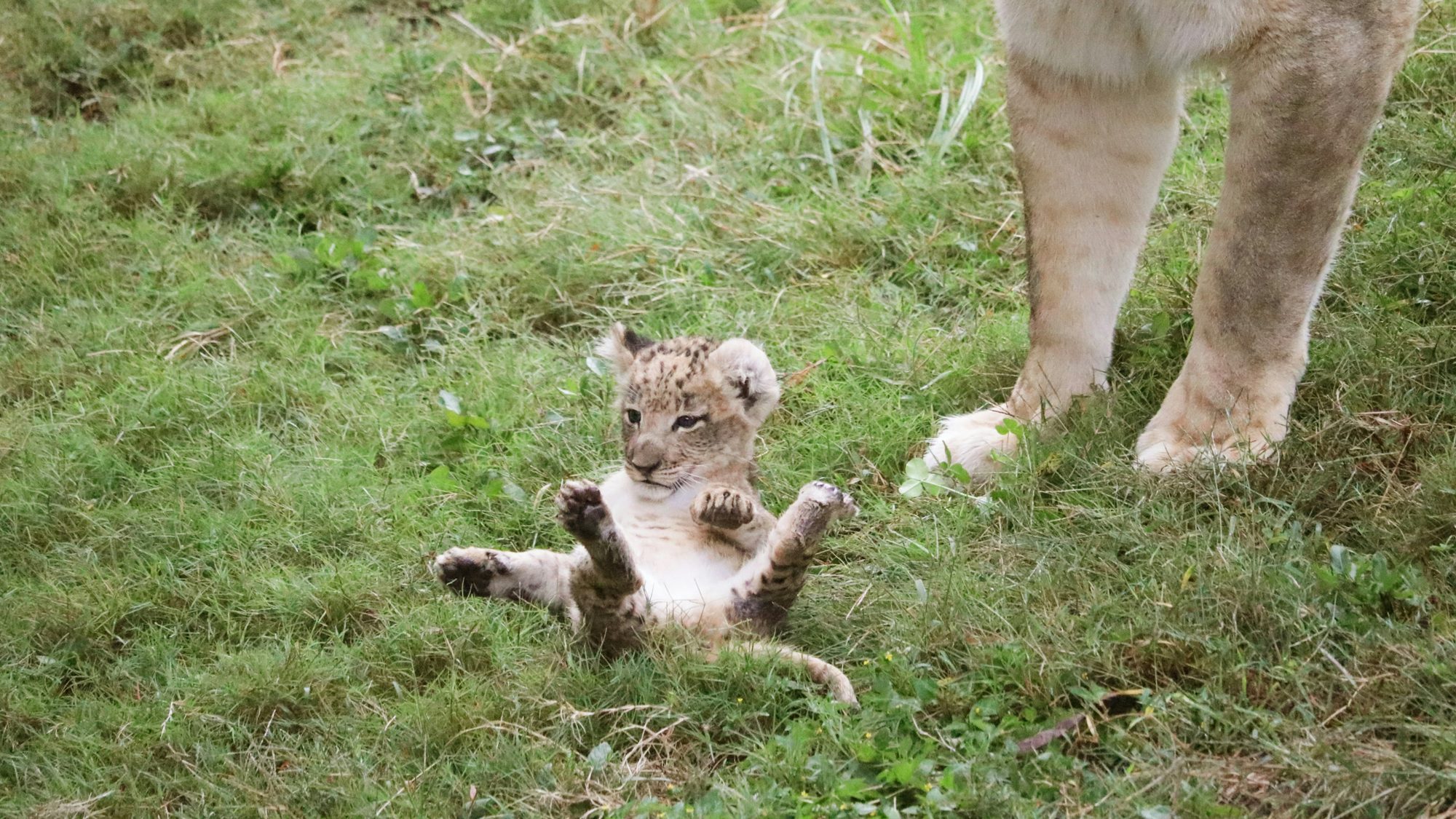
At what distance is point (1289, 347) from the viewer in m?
3.44

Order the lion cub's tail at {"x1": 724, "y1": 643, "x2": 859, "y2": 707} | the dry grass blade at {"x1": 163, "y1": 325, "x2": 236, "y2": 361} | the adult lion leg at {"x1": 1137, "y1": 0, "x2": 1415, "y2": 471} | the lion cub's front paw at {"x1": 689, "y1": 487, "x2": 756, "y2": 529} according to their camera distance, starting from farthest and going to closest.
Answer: the dry grass blade at {"x1": 163, "y1": 325, "x2": 236, "y2": 361}
the lion cub's front paw at {"x1": 689, "y1": 487, "x2": 756, "y2": 529}
the adult lion leg at {"x1": 1137, "y1": 0, "x2": 1415, "y2": 471}
the lion cub's tail at {"x1": 724, "y1": 643, "x2": 859, "y2": 707}

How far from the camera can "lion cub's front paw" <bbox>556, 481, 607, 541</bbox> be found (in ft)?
9.77

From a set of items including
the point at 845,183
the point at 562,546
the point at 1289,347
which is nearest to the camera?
the point at 1289,347

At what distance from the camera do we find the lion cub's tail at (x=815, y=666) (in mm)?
2957

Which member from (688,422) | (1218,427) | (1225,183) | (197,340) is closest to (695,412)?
(688,422)

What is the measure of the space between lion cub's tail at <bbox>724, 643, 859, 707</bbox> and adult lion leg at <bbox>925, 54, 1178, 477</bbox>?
89cm

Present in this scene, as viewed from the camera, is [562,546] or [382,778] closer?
[382,778]

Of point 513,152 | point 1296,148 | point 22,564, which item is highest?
point 1296,148

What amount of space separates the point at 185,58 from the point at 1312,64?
17.3 feet

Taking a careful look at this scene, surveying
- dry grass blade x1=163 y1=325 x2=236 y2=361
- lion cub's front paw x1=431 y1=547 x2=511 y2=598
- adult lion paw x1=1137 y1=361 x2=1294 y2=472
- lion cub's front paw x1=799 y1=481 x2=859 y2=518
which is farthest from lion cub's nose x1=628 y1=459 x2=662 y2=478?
dry grass blade x1=163 y1=325 x2=236 y2=361

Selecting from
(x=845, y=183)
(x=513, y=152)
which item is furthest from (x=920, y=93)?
(x=513, y=152)

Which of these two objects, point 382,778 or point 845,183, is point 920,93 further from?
point 382,778

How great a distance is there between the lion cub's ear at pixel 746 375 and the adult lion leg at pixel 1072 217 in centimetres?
46

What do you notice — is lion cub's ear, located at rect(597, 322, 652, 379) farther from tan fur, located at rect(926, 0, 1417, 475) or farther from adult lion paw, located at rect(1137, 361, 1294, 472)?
adult lion paw, located at rect(1137, 361, 1294, 472)
